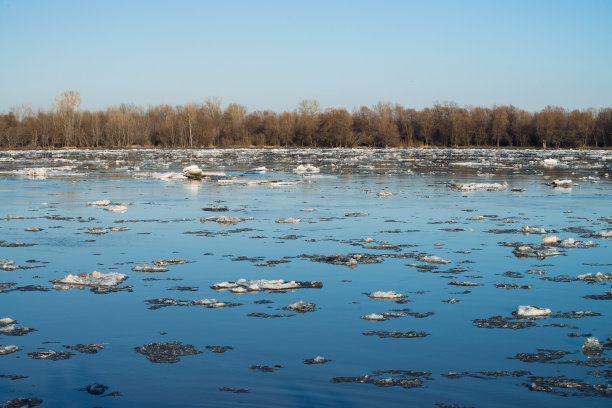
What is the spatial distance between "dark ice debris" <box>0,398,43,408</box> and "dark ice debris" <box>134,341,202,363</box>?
1126 millimetres

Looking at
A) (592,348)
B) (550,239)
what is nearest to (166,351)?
(592,348)

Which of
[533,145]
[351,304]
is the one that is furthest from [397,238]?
[533,145]

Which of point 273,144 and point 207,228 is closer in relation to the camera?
point 207,228

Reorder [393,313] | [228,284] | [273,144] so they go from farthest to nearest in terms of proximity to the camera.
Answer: [273,144] → [228,284] → [393,313]

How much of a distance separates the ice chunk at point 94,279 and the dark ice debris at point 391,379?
4432 millimetres

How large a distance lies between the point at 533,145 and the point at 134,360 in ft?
357

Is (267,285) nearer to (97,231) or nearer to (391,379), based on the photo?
(391,379)

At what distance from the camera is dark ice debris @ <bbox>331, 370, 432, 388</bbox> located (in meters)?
5.49

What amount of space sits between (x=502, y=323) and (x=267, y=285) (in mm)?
3004

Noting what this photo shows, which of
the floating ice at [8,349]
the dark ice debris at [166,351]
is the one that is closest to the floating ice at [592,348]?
the dark ice debris at [166,351]

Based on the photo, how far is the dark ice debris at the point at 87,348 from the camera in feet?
20.5

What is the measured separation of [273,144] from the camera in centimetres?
11862

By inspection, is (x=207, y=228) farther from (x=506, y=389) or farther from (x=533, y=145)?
(x=533, y=145)

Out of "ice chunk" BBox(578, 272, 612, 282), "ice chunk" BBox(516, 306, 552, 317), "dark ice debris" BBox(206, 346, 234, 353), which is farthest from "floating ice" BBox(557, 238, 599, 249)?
"dark ice debris" BBox(206, 346, 234, 353)
